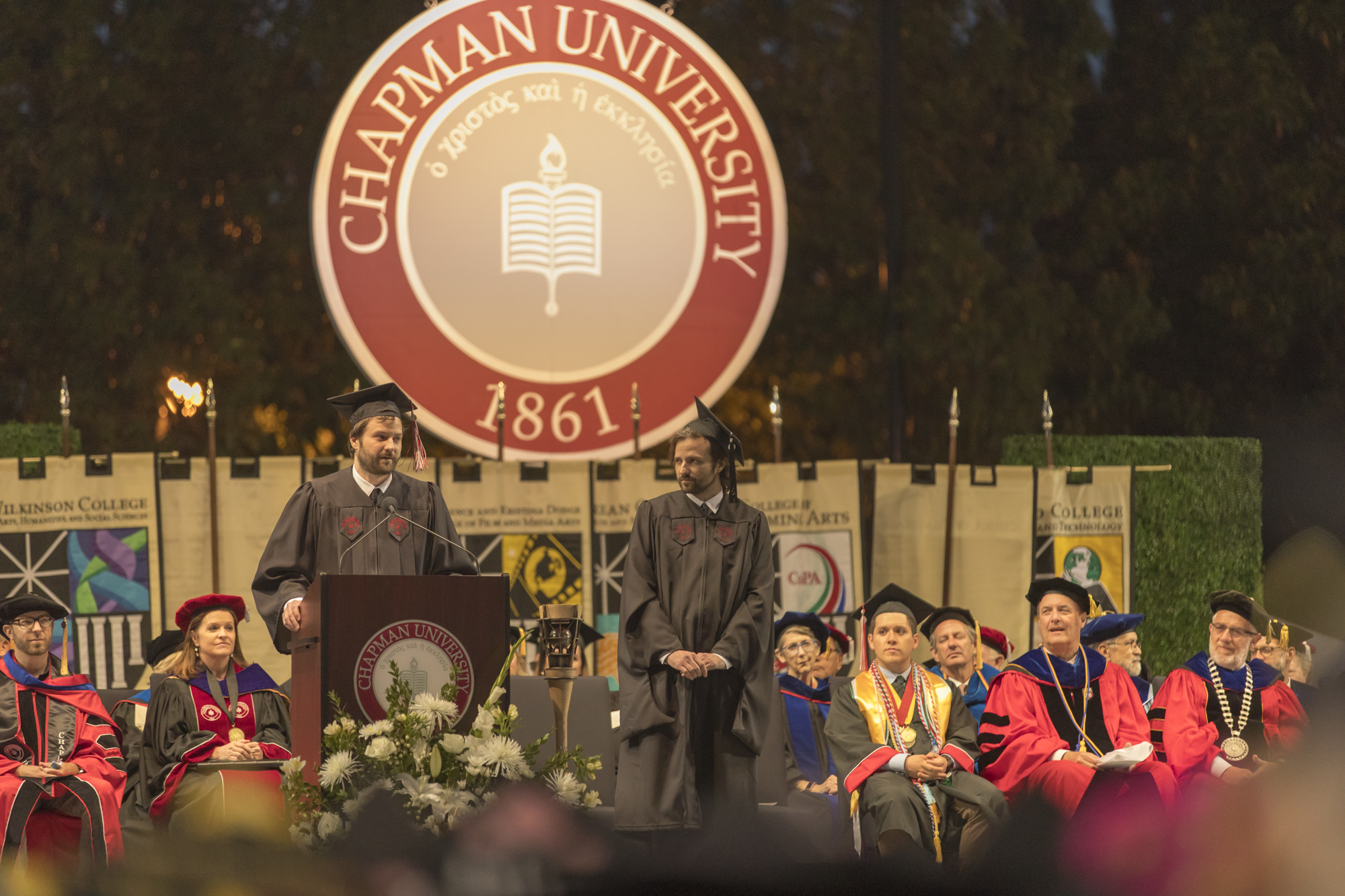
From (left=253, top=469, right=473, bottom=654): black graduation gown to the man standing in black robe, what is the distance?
0.75 metres

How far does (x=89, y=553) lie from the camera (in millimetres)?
7535

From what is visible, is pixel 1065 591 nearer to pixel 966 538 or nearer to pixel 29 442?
pixel 966 538

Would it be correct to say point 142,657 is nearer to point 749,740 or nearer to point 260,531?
point 260,531

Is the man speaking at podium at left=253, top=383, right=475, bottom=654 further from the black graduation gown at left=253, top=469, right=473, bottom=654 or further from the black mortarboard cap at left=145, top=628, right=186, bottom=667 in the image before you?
the black mortarboard cap at left=145, top=628, right=186, bottom=667

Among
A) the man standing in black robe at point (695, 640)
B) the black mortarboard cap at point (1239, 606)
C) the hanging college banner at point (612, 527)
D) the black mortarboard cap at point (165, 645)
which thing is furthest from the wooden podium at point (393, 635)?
the hanging college banner at point (612, 527)

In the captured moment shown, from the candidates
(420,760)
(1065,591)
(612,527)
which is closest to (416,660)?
(420,760)

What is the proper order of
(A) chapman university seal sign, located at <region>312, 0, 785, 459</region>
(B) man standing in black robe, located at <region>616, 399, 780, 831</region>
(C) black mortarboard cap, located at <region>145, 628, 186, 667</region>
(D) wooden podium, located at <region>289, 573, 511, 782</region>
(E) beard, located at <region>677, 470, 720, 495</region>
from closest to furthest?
(D) wooden podium, located at <region>289, 573, 511, 782</region>
(B) man standing in black robe, located at <region>616, 399, 780, 831</region>
(E) beard, located at <region>677, 470, 720, 495</region>
(C) black mortarboard cap, located at <region>145, 628, 186, 667</region>
(A) chapman university seal sign, located at <region>312, 0, 785, 459</region>

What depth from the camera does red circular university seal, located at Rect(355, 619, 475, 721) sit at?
156 inches

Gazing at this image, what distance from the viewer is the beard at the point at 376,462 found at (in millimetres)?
4824

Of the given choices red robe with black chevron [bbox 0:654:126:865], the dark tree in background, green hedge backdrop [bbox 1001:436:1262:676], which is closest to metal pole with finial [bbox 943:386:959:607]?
green hedge backdrop [bbox 1001:436:1262:676]

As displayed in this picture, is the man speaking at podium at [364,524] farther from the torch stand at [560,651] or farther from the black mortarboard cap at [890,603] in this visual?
the black mortarboard cap at [890,603]

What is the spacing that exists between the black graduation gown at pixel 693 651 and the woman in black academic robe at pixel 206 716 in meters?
1.34

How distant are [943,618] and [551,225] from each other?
137 inches

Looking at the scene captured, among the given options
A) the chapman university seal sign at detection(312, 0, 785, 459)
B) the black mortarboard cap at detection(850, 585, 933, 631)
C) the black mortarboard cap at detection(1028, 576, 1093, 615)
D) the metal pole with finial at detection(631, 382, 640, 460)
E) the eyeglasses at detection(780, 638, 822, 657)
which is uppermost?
the chapman university seal sign at detection(312, 0, 785, 459)
